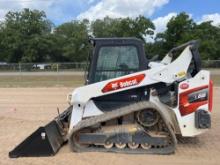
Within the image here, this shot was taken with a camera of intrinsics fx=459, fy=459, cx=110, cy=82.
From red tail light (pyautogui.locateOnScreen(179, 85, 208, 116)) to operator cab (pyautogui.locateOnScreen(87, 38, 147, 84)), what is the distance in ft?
3.16

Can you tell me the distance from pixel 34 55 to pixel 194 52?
195 ft

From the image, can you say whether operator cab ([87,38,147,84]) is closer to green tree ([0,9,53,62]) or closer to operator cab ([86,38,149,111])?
operator cab ([86,38,149,111])

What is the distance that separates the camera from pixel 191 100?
880cm

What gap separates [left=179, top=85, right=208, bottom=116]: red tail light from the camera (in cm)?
880

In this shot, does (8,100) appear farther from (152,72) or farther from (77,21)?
(77,21)

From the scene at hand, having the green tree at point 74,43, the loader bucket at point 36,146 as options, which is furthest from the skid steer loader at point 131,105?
the green tree at point 74,43

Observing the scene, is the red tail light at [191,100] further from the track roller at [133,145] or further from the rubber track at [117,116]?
the track roller at [133,145]

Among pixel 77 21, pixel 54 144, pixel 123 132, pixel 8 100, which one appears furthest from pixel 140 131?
pixel 77 21

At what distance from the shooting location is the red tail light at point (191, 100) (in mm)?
8797

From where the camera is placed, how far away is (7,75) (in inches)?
1425

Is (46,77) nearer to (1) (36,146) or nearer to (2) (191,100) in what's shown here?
(1) (36,146)

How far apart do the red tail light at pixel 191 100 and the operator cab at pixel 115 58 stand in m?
0.96

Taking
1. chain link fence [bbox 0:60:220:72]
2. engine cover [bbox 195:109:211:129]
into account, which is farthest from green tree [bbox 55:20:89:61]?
engine cover [bbox 195:109:211:129]

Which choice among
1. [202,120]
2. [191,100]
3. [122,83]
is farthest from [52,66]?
[202,120]
